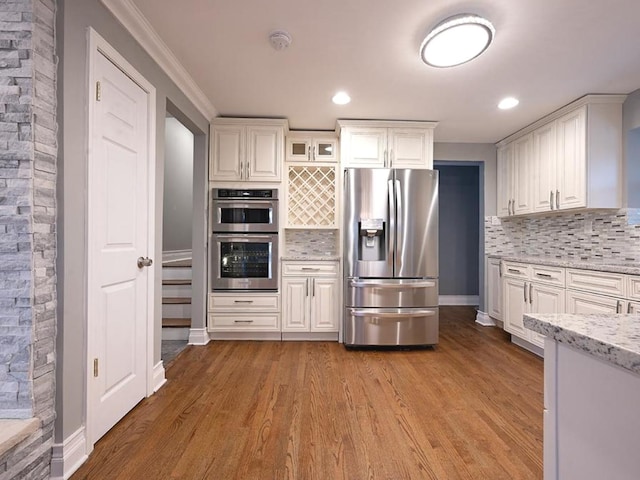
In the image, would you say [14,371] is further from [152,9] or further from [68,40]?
[152,9]

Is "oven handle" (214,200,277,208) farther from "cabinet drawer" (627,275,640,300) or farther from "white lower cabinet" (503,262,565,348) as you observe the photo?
"cabinet drawer" (627,275,640,300)

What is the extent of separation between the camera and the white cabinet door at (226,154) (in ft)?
11.2

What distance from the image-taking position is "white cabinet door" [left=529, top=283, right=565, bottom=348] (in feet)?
9.20

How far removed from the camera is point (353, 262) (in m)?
3.21

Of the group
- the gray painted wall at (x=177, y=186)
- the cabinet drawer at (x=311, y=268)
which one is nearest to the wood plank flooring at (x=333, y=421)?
the cabinet drawer at (x=311, y=268)

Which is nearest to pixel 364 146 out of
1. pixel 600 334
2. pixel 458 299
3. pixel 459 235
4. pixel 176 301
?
pixel 176 301

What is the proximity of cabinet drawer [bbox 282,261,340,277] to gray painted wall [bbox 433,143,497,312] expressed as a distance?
6.86ft

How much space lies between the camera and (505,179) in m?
4.00

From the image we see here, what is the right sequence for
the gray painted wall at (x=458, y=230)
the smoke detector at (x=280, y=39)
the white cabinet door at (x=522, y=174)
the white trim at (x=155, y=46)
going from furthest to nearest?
the gray painted wall at (x=458, y=230) < the white cabinet door at (x=522, y=174) < the smoke detector at (x=280, y=39) < the white trim at (x=155, y=46)

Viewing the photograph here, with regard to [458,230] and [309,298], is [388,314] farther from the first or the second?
[458,230]

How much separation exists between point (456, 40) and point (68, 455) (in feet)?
9.82

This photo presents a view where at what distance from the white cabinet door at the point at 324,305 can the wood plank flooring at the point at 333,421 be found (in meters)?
0.48

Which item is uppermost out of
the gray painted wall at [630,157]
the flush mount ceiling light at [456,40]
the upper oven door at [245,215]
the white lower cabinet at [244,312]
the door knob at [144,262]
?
the flush mount ceiling light at [456,40]

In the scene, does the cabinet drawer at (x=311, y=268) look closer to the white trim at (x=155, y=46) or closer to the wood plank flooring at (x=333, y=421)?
the wood plank flooring at (x=333, y=421)
